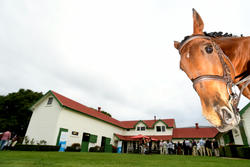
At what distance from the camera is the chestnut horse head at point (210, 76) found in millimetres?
1444

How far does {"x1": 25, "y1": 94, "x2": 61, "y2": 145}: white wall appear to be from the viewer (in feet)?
48.2

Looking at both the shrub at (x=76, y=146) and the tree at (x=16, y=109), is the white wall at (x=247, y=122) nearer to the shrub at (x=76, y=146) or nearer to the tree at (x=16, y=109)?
the shrub at (x=76, y=146)

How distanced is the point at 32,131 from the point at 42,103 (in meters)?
3.40

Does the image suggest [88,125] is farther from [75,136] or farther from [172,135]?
[172,135]

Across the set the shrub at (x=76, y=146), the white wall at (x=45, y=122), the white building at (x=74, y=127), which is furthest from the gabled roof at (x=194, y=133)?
the white wall at (x=45, y=122)

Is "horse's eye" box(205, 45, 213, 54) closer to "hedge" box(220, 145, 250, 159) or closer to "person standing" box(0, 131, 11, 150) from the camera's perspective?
"hedge" box(220, 145, 250, 159)

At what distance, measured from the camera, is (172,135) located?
24.6m

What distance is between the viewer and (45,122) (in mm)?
15812

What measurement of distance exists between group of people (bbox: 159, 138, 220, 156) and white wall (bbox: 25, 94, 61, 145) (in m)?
13.9

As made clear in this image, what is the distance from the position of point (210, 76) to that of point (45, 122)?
18135 millimetres

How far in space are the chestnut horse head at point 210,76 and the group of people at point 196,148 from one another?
1500 cm

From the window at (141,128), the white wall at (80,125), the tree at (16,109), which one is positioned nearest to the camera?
the white wall at (80,125)

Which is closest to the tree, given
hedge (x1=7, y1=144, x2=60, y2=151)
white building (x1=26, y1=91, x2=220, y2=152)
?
white building (x1=26, y1=91, x2=220, y2=152)

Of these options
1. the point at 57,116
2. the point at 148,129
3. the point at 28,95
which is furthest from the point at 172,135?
the point at 28,95
